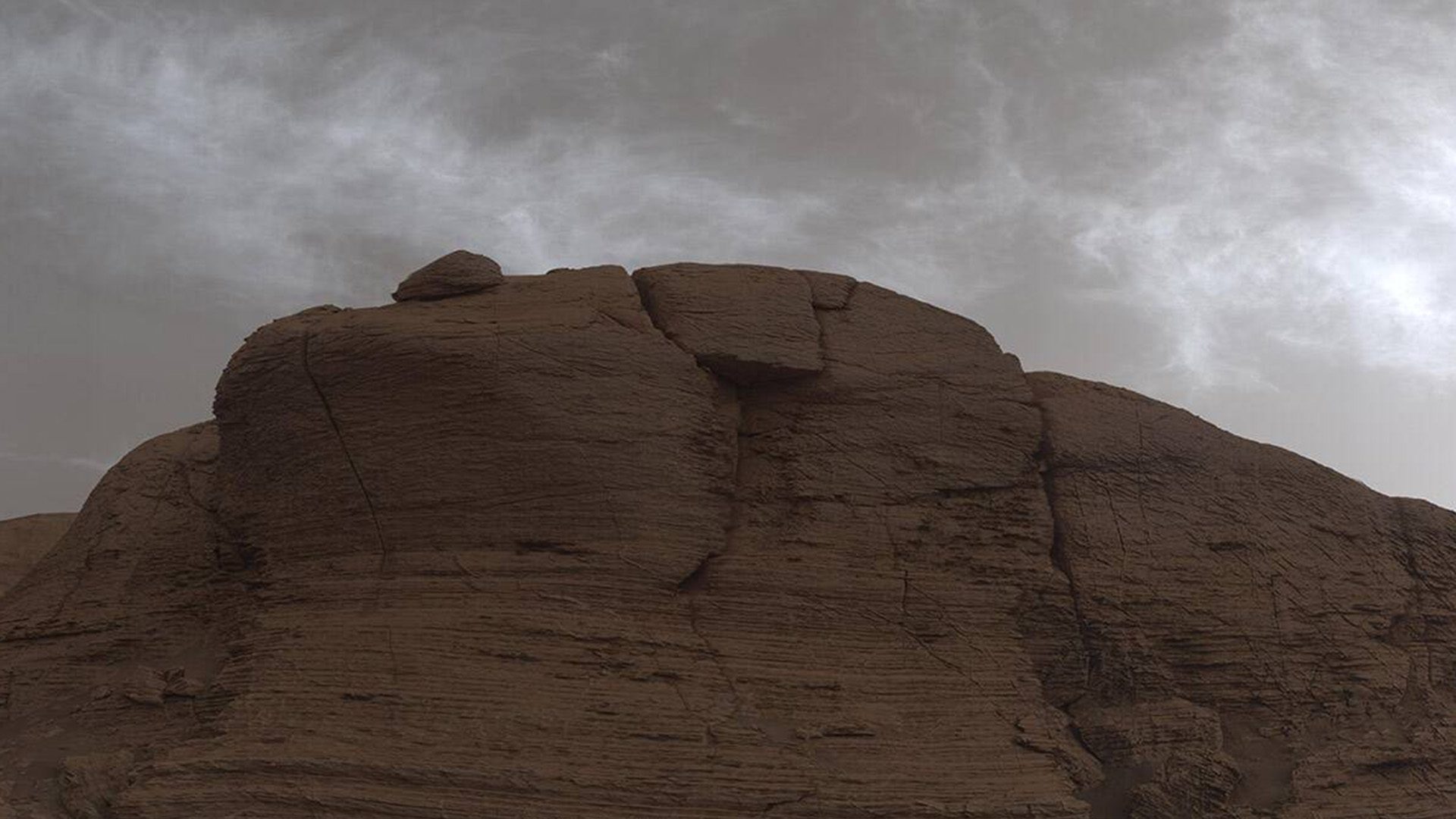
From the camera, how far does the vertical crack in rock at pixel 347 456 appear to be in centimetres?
1187

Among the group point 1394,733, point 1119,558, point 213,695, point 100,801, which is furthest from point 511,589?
point 1394,733

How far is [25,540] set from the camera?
18.3 meters

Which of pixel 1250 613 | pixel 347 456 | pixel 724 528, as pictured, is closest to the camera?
pixel 347 456

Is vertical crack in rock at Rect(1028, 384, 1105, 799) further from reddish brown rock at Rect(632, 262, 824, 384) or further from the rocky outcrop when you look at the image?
the rocky outcrop

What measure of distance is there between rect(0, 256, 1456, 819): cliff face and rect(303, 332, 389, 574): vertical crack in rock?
1.1 inches

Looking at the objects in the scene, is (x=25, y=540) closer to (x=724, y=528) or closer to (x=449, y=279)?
(x=449, y=279)

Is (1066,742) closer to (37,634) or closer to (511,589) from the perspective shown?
(511,589)

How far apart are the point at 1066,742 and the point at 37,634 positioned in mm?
9951

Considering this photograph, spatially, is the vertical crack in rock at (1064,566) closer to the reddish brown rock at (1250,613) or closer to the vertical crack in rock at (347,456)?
the reddish brown rock at (1250,613)

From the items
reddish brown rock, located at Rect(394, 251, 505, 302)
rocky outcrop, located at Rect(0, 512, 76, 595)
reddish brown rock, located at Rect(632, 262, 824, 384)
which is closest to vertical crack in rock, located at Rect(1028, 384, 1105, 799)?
reddish brown rock, located at Rect(632, 262, 824, 384)

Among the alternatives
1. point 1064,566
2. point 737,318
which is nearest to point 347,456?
point 737,318

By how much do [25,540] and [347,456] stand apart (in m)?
8.75

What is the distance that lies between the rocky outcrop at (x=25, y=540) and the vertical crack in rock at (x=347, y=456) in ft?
24.8

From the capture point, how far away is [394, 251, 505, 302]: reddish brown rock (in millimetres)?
13195
